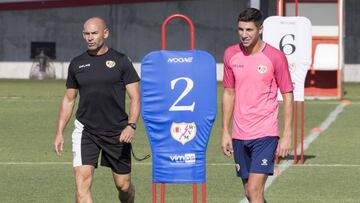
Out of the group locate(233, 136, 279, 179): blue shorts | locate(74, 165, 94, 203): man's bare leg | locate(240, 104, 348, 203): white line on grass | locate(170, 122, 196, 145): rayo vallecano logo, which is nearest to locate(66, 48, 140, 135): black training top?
locate(74, 165, 94, 203): man's bare leg

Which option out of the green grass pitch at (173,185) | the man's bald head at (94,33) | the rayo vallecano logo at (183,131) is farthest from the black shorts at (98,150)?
the green grass pitch at (173,185)

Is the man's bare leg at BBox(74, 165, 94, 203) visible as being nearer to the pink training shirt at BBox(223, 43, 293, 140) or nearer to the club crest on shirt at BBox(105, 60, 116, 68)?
the club crest on shirt at BBox(105, 60, 116, 68)

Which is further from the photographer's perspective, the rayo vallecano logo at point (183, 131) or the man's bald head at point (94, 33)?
the man's bald head at point (94, 33)

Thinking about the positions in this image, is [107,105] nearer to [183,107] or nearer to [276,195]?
[183,107]

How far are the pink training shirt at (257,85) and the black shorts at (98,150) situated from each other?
1.47m

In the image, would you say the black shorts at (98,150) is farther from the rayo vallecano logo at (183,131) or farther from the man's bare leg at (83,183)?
the rayo vallecano logo at (183,131)

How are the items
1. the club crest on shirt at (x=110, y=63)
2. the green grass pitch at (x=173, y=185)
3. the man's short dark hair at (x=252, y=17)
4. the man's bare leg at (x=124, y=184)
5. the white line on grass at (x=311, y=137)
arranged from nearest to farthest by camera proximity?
1. the man's short dark hair at (x=252, y=17)
2. the club crest on shirt at (x=110, y=63)
3. the man's bare leg at (x=124, y=184)
4. the green grass pitch at (x=173, y=185)
5. the white line on grass at (x=311, y=137)

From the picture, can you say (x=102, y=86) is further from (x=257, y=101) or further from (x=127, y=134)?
(x=257, y=101)

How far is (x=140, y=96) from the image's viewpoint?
38.0 feet

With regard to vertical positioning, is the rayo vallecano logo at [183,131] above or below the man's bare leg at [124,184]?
above

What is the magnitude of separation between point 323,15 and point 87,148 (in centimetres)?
1912

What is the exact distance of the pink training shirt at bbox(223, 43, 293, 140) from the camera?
11.1 metres

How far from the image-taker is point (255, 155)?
11219mm

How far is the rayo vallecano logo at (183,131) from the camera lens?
1112cm
